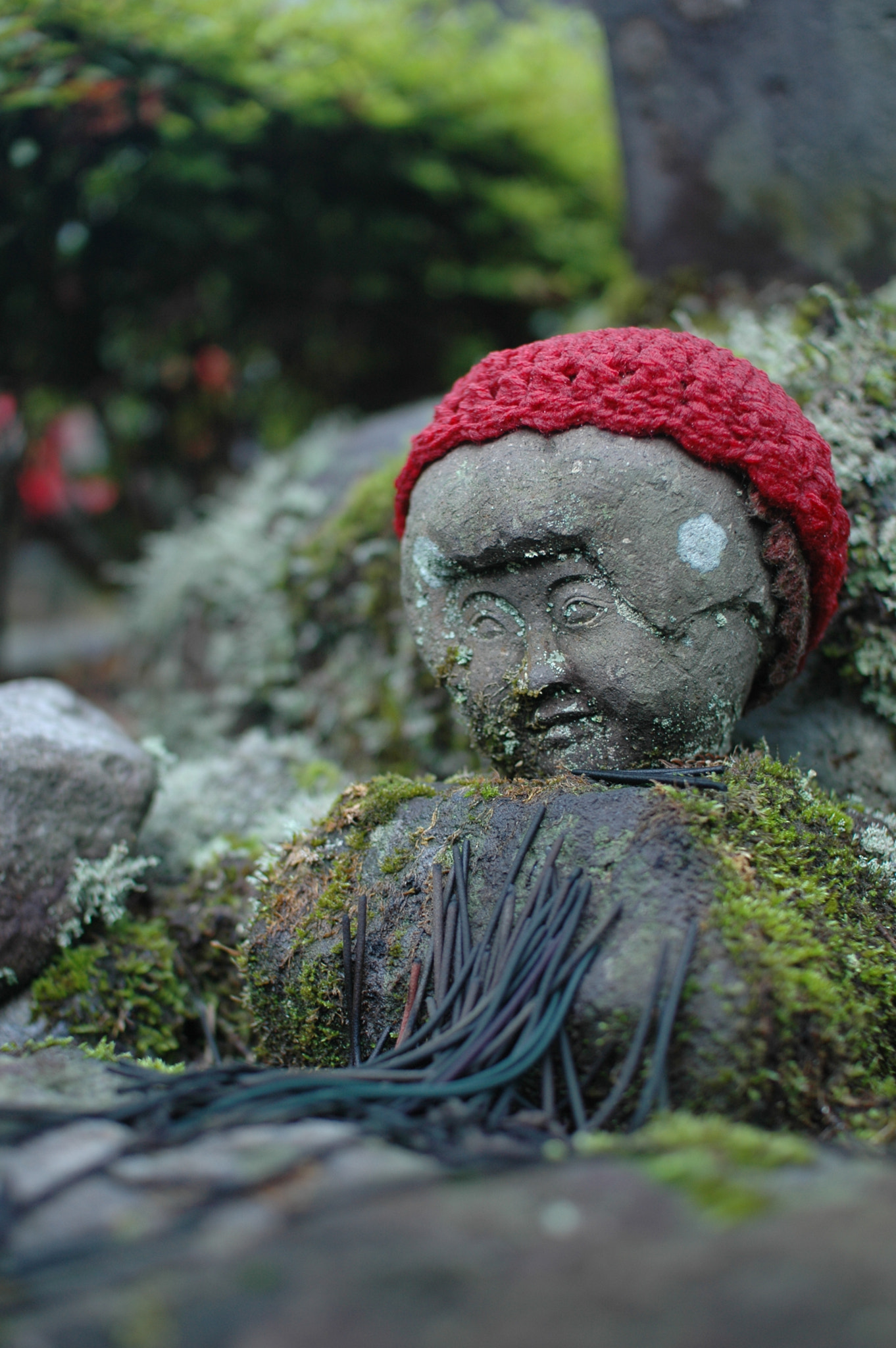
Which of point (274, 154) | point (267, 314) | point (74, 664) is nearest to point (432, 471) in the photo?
point (274, 154)

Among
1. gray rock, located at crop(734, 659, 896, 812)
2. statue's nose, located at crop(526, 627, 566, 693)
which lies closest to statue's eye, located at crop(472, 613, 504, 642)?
statue's nose, located at crop(526, 627, 566, 693)

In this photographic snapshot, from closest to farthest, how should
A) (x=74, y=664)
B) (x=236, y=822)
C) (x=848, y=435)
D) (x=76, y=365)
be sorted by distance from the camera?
(x=848, y=435) → (x=236, y=822) → (x=76, y=365) → (x=74, y=664)

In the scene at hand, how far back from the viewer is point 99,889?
2957mm

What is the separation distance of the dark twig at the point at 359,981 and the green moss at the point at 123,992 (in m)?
0.88

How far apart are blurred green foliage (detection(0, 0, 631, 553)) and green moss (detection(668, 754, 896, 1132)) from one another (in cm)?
371

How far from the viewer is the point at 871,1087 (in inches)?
77.1

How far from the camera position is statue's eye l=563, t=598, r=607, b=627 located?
235 centimetres

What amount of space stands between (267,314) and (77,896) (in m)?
4.57

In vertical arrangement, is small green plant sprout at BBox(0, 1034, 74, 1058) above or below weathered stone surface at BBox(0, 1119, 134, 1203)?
below

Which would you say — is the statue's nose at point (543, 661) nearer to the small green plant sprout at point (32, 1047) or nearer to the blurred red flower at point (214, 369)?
the small green plant sprout at point (32, 1047)

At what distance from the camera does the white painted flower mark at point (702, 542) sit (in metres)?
2.29

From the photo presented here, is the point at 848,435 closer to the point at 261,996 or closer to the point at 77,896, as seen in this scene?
the point at 261,996

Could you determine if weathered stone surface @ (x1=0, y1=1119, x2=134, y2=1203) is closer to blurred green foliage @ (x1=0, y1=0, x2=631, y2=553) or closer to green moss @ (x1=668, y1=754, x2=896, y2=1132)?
green moss @ (x1=668, y1=754, x2=896, y2=1132)

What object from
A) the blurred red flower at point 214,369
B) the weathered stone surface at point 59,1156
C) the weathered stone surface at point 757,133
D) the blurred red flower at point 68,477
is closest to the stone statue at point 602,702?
the weathered stone surface at point 59,1156
